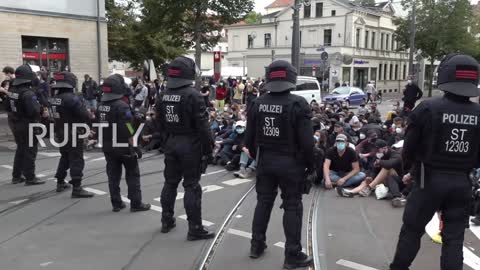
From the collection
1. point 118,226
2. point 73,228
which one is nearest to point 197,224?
point 118,226

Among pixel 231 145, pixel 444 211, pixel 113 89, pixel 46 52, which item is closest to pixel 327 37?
pixel 46 52

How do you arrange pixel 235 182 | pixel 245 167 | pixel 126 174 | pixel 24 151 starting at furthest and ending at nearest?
1. pixel 245 167
2. pixel 235 182
3. pixel 24 151
4. pixel 126 174

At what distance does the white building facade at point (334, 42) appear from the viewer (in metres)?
49.2

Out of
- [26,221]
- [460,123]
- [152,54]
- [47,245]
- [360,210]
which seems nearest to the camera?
[460,123]

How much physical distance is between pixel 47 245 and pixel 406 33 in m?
40.8

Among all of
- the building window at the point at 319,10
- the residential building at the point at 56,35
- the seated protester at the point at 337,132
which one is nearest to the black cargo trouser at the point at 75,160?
the seated protester at the point at 337,132

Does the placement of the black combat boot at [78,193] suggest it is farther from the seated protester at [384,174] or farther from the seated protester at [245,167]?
the seated protester at [384,174]

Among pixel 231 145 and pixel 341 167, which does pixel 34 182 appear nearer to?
pixel 231 145

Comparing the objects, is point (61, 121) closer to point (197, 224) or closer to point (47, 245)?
point (47, 245)

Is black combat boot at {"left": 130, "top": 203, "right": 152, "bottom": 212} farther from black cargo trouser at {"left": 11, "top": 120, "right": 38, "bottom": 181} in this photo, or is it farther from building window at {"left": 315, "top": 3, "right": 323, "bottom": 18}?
building window at {"left": 315, "top": 3, "right": 323, "bottom": 18}

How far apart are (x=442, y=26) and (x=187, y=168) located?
38.5 meters

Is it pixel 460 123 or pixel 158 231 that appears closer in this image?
pixel 460 123

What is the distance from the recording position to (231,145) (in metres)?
10.3

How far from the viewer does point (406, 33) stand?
135 ft
